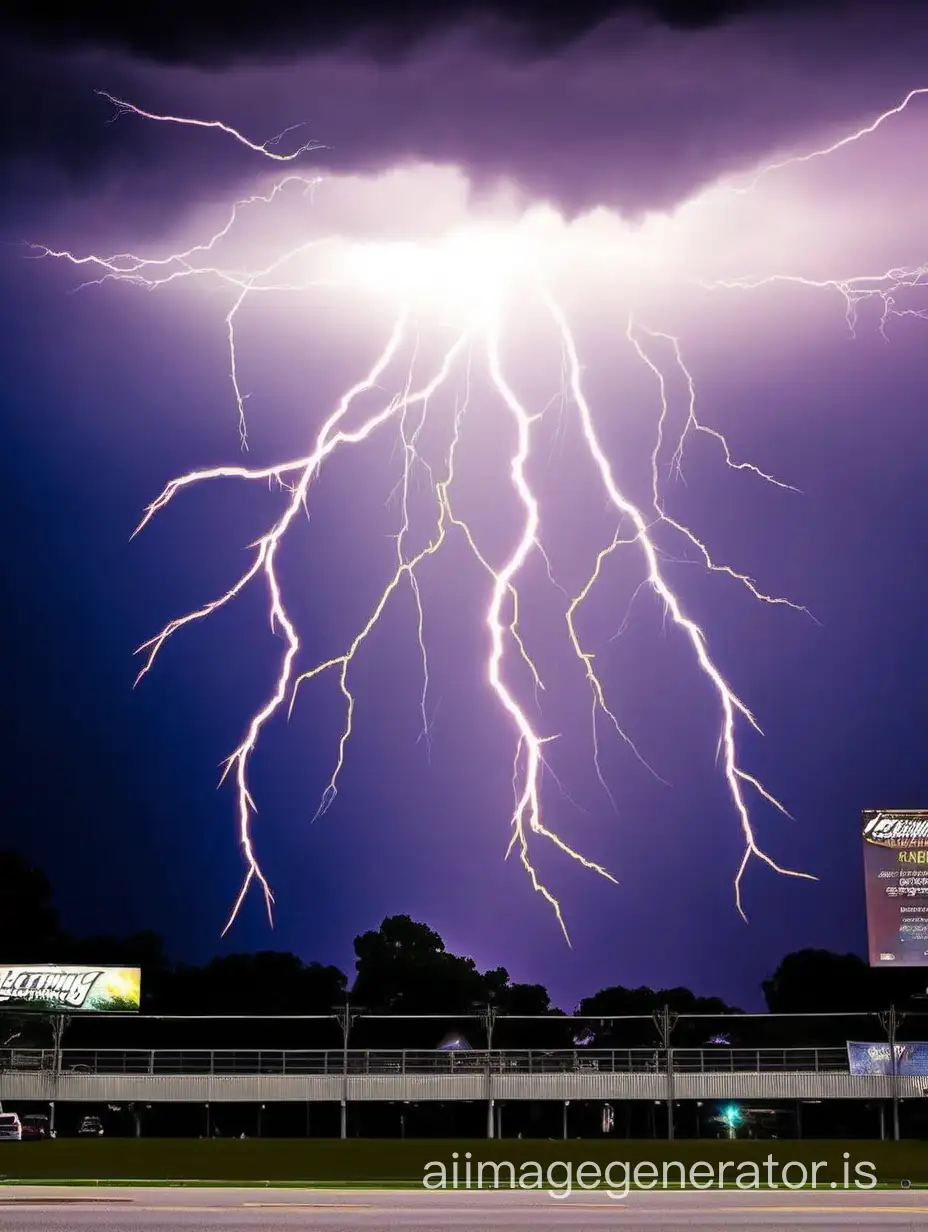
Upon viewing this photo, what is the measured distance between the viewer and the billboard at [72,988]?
52.4 m

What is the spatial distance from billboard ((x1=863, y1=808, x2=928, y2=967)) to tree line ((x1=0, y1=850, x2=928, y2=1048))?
21.2 m

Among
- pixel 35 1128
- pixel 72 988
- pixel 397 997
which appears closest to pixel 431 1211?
pixel 35 1128

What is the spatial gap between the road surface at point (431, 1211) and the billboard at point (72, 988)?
34229mm

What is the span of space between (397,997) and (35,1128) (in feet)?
112

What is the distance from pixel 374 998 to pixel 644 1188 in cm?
5625

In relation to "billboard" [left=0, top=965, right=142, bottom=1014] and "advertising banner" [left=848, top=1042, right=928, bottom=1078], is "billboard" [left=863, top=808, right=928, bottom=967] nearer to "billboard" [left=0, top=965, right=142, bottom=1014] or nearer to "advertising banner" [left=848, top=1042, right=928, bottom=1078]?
"advertising banner" [left=848, top=1042, right=928, bottom=1078]

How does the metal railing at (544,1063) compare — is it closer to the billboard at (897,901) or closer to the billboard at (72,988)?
the billboard at (72,988)

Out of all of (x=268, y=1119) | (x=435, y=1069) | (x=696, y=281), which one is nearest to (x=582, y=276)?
(x=696, y=281)

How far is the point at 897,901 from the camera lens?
37656mm

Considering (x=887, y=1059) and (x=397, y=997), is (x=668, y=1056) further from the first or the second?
(x=397, y=997)

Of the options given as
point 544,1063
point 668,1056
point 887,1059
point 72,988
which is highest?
point 72,988

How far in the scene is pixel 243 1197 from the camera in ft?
59.0

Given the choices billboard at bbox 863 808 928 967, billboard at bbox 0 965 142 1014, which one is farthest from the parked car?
billboard at bbox 863 808 928 967

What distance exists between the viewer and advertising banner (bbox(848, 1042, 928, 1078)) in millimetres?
44875
